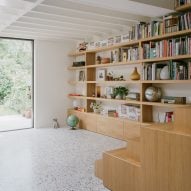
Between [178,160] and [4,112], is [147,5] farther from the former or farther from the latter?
[4,112]

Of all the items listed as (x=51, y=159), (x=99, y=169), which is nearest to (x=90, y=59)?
(x=51, y=159)

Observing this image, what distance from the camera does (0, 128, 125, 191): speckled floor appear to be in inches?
118

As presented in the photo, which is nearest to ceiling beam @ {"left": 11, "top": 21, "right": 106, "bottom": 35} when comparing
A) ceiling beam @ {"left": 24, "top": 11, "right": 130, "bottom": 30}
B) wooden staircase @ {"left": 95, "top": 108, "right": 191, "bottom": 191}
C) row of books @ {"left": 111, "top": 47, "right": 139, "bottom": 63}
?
ceiling beam @ {"left": 24, "top": 11, "right": 130, "bottom": 30}

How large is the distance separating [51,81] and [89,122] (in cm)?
159

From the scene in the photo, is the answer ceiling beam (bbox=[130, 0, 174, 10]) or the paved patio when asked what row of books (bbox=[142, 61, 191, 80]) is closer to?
ceiling beam (bbox=[130, 0, 174, 10])

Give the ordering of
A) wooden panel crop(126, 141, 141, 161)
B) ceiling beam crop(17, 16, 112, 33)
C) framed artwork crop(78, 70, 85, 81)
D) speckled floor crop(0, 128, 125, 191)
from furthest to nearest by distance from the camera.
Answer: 1. framed artwork crop(78, 70, 85, 81)
2. ceiling beam crop(17, 16, 112, 33)
3. speckled floor crop(0, 128, 125, 191)
4. wooden panel crop(126, 141, 141, 161)

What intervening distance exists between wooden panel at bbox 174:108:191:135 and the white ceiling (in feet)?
5.77

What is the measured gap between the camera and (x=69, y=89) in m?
7.04

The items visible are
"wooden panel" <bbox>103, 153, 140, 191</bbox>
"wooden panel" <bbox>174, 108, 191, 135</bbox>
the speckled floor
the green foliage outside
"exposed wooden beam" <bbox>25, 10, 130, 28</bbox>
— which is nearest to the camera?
"wooden panel" <bbox>174, 108, 191, 135</bbox>

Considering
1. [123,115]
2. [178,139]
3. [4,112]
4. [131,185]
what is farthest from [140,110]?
[4,112]

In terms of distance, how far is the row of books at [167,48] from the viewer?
13.0 ft

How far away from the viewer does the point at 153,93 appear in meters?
4.58

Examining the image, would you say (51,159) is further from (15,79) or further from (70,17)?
(15,79)

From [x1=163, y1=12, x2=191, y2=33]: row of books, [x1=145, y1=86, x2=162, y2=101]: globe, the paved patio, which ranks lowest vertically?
the paved patio
